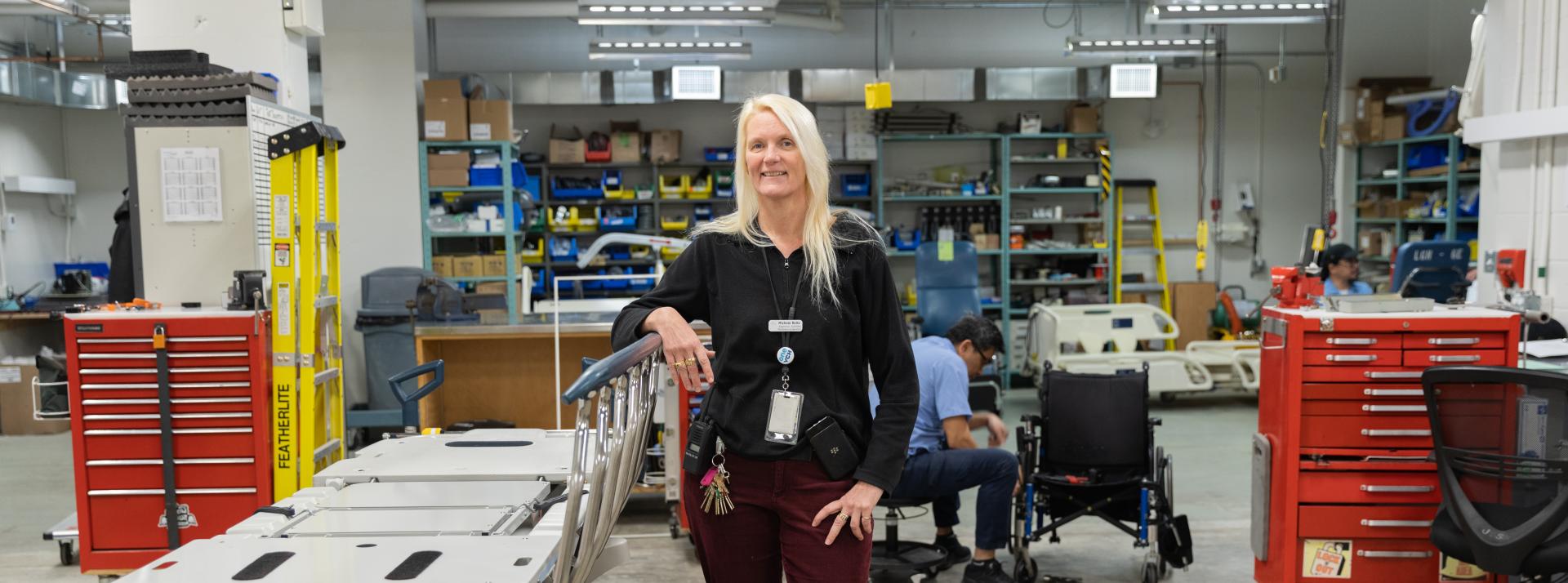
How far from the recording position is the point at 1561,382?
9.04 feet

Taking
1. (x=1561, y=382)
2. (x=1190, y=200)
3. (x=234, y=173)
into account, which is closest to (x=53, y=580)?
(x=234, y=173)

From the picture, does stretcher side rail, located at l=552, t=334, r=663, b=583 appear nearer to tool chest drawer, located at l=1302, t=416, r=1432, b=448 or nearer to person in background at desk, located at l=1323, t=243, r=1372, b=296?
tool chest drawer, located at l=1302, t=416, r=1432, b=448

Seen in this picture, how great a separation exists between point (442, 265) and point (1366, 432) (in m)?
5.93

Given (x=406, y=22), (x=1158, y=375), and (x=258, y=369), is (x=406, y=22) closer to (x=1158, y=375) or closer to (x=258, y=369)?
(x=258, y=369)

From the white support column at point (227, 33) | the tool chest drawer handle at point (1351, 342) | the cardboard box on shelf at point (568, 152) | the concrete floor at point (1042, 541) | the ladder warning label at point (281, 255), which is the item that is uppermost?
the white support column at point (227, 33)

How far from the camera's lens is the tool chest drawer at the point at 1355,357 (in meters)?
3.35

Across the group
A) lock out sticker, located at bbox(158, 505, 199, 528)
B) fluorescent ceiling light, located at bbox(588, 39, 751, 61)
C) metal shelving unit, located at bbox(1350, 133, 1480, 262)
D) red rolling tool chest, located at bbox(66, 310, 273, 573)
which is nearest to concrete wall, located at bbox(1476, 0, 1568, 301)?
metal shelving unit, located at bbox(1350, 133, 1480, 262)

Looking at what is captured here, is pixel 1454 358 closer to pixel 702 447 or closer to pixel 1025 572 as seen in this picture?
pixel 1025 572

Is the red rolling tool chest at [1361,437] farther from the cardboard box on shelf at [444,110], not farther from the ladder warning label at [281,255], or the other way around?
the cardboard box on shelf at [444,110]

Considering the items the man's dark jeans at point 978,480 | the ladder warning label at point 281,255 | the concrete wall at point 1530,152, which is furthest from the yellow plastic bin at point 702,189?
the concrete wall at point 1530,152

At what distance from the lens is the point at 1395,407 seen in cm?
337

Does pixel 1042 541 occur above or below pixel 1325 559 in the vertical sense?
below

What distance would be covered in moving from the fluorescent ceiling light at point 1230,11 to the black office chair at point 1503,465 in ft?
13.3

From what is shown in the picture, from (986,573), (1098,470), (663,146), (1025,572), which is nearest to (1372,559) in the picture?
(1098,470)
